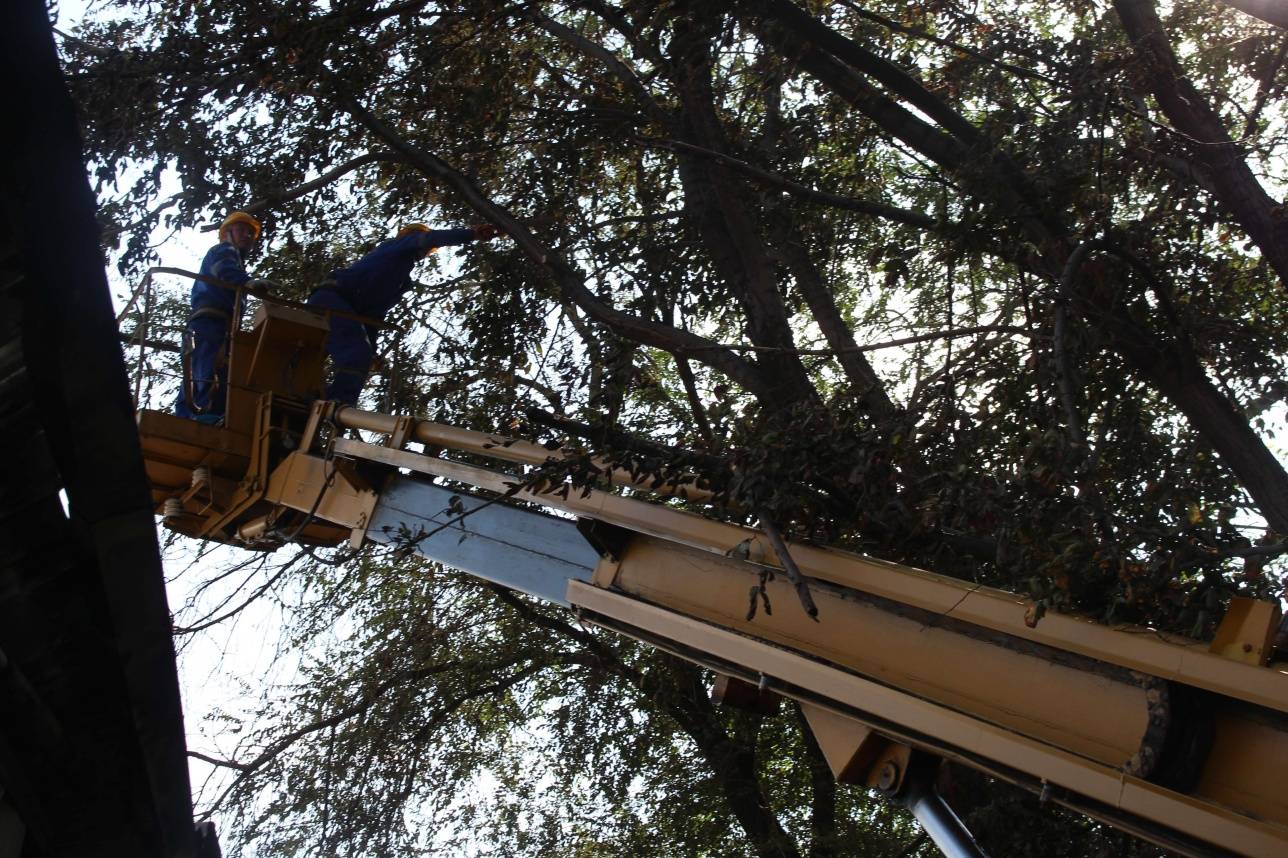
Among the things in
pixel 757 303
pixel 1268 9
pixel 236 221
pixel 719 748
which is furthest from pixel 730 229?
pixel 719 748

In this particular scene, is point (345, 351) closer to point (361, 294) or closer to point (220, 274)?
point (361, 294)

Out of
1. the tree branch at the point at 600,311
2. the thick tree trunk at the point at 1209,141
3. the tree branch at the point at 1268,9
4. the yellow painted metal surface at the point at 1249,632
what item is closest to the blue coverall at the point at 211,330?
the tree branch at the point at 600,311

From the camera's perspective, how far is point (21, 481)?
2408 mm

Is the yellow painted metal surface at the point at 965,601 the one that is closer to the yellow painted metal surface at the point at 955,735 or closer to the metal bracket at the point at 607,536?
the metal bracket at the point at 607,536

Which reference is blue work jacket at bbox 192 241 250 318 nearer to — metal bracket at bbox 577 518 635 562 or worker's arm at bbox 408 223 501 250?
worker's arm at bbox 408 223 501 250

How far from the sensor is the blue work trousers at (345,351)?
863cm

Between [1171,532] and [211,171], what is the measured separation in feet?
22.1

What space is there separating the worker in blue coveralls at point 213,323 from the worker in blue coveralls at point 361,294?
61 centimetres

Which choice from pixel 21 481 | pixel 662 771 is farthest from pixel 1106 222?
pixel 662 771

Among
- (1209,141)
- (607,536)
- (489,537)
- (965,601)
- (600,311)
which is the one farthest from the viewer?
(600,311)

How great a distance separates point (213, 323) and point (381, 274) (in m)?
1.16

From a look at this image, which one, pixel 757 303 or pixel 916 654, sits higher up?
pixel 757 303

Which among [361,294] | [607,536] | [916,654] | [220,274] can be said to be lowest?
[916,654]

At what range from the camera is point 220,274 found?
26.8 ft
